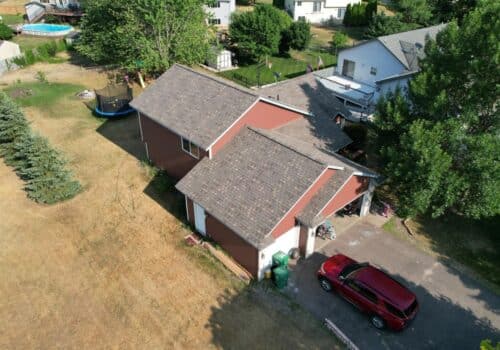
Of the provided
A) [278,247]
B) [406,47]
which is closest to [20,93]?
[278,247]

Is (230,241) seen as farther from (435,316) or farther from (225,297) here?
(435,316)

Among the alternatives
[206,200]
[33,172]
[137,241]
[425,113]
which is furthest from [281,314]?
[33,172]

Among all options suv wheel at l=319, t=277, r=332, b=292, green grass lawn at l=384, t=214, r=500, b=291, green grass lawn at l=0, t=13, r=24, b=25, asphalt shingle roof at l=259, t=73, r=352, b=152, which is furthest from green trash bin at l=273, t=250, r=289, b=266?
green grass lawn at l=0, t=13, r=24, b=25

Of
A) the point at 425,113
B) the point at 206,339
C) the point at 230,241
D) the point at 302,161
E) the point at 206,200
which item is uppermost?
the point at 425,113

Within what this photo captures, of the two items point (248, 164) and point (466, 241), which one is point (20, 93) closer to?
point (248, 164)

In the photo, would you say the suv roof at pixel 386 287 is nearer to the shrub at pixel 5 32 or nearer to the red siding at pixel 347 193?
the red siding at pixel 347 193

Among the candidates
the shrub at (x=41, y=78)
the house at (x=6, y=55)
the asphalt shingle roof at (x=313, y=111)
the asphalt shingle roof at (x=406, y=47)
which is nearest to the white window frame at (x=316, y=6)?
the asphalt shingle roof at (x=406, y=47)
